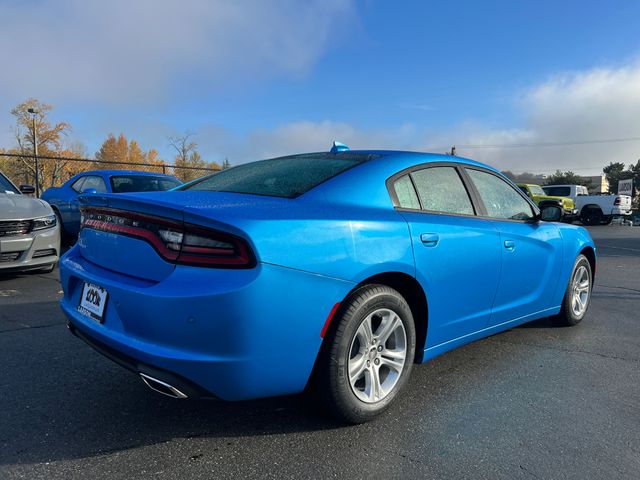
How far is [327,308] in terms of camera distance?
7.38 feet

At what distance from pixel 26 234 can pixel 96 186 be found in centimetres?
274

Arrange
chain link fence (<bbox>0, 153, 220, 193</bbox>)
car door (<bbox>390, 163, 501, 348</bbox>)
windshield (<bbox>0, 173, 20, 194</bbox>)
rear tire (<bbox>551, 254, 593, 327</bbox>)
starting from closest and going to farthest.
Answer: car door (<bbox>390, 163, 501, 348</bbox>) → rear tire (<bbox>551, 254, 593, 327</bbox>) → windshield (<bbox>0, 173, 20, 194</bbox>) → chain link fence (<bbox>0, 153, 220, 193</bbox>)

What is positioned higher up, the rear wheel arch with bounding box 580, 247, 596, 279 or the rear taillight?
the rear taillight

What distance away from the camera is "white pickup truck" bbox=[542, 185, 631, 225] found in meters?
22.6

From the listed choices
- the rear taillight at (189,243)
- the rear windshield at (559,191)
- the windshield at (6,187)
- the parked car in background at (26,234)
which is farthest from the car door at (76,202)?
the rear windshield at (559,191)

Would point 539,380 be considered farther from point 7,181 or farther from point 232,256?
point 7,181

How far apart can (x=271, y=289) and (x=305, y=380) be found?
526mm

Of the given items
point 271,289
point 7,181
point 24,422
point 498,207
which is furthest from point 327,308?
point 7,181

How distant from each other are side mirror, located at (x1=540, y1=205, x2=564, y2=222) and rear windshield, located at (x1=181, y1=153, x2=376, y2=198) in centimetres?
189

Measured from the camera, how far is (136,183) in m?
8.28

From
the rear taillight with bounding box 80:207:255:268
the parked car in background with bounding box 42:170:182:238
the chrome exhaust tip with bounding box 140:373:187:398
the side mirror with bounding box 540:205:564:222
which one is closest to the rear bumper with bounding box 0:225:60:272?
the parked car in background with bounding box 42:170:182:238

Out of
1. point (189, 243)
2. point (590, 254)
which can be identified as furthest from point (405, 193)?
point (590, 254)

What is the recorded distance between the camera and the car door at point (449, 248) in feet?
9.05

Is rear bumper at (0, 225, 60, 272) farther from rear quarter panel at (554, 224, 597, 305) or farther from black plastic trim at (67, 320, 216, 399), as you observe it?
rear quarter panel at (554, 224, 597, 305)
